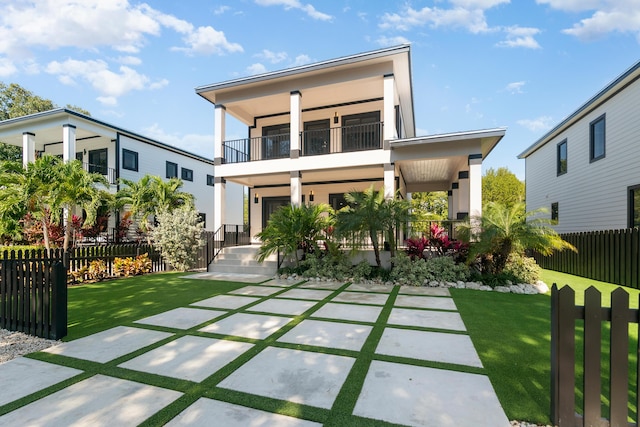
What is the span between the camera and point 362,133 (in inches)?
495

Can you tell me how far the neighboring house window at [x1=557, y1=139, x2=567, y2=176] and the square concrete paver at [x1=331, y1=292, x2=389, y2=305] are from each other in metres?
13.9

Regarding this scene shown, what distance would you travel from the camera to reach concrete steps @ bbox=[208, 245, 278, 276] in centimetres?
1016

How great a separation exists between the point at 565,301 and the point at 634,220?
38.3 ft

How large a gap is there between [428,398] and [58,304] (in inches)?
196

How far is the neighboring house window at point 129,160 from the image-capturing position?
1788 cm

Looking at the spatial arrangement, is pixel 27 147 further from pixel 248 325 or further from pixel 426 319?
pixel 426 319

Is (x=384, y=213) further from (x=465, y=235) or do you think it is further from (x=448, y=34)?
(x=448, y=34)

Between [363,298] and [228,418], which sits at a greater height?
[228,418]

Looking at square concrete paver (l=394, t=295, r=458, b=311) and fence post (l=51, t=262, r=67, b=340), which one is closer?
fence post (l=51, t=262, r=67, b=340)

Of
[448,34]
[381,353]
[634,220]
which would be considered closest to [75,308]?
[381,353]

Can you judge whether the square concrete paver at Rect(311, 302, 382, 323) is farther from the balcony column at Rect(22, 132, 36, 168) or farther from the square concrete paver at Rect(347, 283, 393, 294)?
the balcony column at Rect(22, 132, 36, 168)

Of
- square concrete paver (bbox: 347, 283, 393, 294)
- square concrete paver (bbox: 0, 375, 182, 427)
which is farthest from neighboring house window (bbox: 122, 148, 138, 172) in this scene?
square concrete paver (bbox: 0, 375, 182, 427)

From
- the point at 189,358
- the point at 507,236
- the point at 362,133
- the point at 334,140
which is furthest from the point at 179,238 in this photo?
the point at 507,236

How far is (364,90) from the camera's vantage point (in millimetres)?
11930
